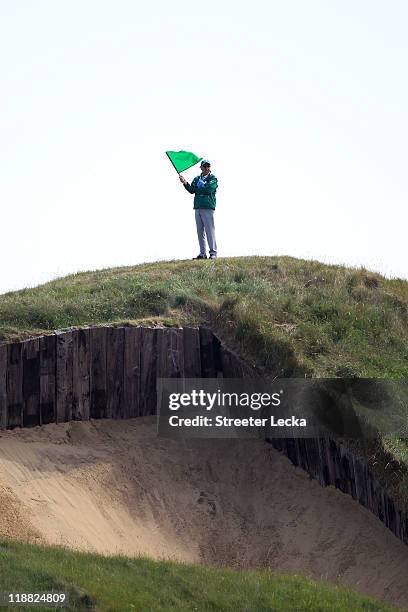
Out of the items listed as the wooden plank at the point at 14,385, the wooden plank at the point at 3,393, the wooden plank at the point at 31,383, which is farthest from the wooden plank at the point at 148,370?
the wooden plank at the point at 3,393

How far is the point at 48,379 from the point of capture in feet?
75.1

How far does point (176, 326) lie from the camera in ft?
80.0

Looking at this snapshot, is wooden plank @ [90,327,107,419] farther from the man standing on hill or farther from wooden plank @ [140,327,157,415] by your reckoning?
the man standing on hill

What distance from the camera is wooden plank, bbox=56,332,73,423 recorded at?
23016 mm

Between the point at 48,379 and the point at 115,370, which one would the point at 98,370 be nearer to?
the point at 115,370

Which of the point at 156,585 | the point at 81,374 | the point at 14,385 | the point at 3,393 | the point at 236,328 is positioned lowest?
the point at 156,585

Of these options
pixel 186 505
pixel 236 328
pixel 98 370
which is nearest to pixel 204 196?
pixel 236 328

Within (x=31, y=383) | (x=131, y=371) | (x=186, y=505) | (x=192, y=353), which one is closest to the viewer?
(x=186, y=505)

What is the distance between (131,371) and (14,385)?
7.59 feet

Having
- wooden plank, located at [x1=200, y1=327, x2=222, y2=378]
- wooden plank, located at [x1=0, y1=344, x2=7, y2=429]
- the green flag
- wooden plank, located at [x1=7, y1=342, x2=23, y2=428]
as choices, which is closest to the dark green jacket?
the green flag

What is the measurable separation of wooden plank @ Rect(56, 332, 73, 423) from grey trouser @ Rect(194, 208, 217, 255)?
6715mm

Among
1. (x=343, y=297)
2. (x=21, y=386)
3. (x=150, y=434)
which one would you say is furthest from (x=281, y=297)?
(x=21, y=386)

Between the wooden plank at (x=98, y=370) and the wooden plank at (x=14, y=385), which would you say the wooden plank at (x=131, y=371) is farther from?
the wooden plank at (x=14, y=385)

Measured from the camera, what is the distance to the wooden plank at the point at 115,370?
23.5 m
